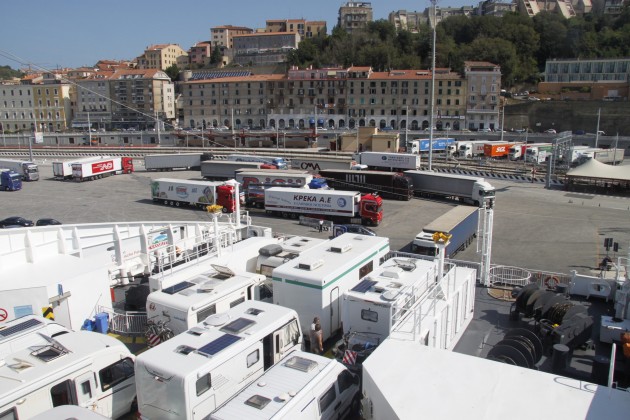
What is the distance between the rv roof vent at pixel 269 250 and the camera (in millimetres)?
16625

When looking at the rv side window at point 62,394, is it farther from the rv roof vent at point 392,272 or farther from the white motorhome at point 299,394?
the rv roof vent at point 392,272

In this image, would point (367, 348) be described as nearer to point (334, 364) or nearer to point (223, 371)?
point (334, 364)

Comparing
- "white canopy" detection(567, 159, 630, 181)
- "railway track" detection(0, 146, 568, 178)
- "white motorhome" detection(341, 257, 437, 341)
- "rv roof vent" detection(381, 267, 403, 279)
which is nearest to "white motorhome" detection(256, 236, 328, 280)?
"rv roof vent" detection(381, 267, 403, 279)

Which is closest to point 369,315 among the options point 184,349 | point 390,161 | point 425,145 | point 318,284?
point 318,284

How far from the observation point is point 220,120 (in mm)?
109875

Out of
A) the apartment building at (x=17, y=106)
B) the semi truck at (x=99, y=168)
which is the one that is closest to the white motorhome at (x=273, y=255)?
the semi truck at (x=99, y=168)

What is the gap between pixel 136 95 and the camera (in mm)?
119000

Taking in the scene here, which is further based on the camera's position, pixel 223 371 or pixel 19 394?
pixel 223 371

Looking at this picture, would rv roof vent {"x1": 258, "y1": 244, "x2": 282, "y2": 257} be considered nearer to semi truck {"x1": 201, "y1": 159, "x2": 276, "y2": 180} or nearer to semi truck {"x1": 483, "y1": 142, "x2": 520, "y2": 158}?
semi truck {"x1": 201, "y1": 159, "x2": 276, "y2": 180}

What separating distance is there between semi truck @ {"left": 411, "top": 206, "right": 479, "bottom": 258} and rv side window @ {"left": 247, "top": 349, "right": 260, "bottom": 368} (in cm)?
1342

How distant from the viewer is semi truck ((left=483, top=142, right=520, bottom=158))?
6384 cm

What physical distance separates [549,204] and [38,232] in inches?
1331

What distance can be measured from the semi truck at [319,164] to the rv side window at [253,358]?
1468 inches

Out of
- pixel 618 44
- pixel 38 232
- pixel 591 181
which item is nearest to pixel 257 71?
pixel 618 44
